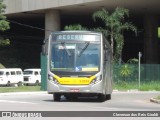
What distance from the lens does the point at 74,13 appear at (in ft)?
212

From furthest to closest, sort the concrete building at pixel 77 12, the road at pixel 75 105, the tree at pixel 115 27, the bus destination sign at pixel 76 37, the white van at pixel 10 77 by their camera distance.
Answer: the concrete building at pixel 77 12
the white van at pixel 10 77
the tree at pixel 115 27
the bus destination sign at pixel 76 37
the road at pixel 75 105

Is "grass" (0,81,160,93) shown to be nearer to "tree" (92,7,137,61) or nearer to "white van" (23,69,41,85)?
"tree" (92,7,137,61)

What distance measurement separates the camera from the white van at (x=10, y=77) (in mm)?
51000

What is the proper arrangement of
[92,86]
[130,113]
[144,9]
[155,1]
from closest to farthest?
[130,113], [92,86], [155,1], [144,9]

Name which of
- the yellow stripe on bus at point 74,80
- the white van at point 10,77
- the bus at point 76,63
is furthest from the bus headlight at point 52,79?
the white van at point 10,77

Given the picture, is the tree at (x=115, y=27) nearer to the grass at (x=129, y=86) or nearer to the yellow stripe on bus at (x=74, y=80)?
the grass at (x=129, y=86)

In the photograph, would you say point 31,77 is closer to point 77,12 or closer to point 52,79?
point 77,12

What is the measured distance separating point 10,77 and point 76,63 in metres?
27.3

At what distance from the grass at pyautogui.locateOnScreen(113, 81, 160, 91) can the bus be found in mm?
18459

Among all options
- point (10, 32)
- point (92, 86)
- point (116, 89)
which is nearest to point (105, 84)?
point (92, 86)

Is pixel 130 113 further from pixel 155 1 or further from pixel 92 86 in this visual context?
pixel 155 1

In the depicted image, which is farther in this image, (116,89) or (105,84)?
(116,89)

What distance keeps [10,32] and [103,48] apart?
5213 cm

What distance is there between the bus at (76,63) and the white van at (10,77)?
85.4 feet
